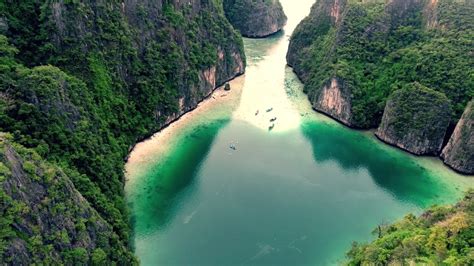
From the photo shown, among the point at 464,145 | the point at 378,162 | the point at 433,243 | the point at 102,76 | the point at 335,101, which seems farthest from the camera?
the point at 335,101

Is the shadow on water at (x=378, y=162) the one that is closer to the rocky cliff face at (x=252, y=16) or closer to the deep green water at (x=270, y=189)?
the deep green water at (x=270, y=189)

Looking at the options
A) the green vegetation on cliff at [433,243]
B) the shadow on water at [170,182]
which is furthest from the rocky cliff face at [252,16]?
the green vegetation on cliff at [433,243]

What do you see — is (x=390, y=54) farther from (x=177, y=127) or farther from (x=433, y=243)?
(x=433, y=243)

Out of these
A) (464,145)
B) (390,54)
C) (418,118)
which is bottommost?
(464,145)

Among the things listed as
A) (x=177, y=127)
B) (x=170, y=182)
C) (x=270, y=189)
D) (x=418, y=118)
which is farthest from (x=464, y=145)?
(x=177, y=127)

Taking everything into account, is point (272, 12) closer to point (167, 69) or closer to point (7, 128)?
point (167, 69)

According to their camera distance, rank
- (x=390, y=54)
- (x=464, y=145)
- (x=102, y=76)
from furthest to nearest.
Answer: (x=390, y=54) → (x=464, y=145) → (x=102, y=76)
